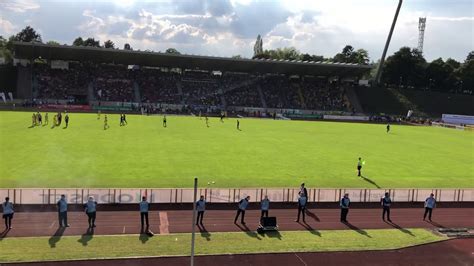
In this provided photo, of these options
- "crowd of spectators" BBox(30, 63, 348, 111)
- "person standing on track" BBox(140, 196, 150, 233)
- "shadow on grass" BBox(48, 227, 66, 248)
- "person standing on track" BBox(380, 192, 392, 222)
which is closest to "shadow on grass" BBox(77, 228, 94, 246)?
"shadow on grass" BBox(48, 227, 66, 248)

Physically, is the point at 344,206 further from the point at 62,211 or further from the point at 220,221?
the point at 62,211

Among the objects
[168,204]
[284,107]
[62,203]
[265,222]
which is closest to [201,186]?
[168,204]

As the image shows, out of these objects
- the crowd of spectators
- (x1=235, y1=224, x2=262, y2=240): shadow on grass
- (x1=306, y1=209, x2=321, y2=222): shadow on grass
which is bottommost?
(x1=235, y1=224, x2=262, y2=240): shadow on grass

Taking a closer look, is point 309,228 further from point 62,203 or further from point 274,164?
point 274,164

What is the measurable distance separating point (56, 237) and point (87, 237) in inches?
41.3

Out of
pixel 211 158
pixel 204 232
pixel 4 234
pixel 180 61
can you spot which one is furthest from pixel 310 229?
pixel 180 61

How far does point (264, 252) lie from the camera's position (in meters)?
15.8

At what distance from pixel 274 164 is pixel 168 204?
12.4 m

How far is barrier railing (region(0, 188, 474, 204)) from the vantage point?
20.4 metres

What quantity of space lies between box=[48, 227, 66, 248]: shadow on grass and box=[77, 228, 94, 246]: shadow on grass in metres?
0.78

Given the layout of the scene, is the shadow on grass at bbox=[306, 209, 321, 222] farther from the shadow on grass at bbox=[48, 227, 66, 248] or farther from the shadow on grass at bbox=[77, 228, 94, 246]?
the shadow on grass at bbox=[48, 227, 66, 248]

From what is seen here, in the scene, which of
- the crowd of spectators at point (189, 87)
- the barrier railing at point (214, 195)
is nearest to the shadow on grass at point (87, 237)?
the barrier railing at point (214, 195)

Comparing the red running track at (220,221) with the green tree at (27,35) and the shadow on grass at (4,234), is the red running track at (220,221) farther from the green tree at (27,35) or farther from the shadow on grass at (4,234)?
the green tree at (27,35)

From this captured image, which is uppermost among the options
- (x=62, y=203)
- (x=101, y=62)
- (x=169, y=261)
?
(x=101, y=62)
